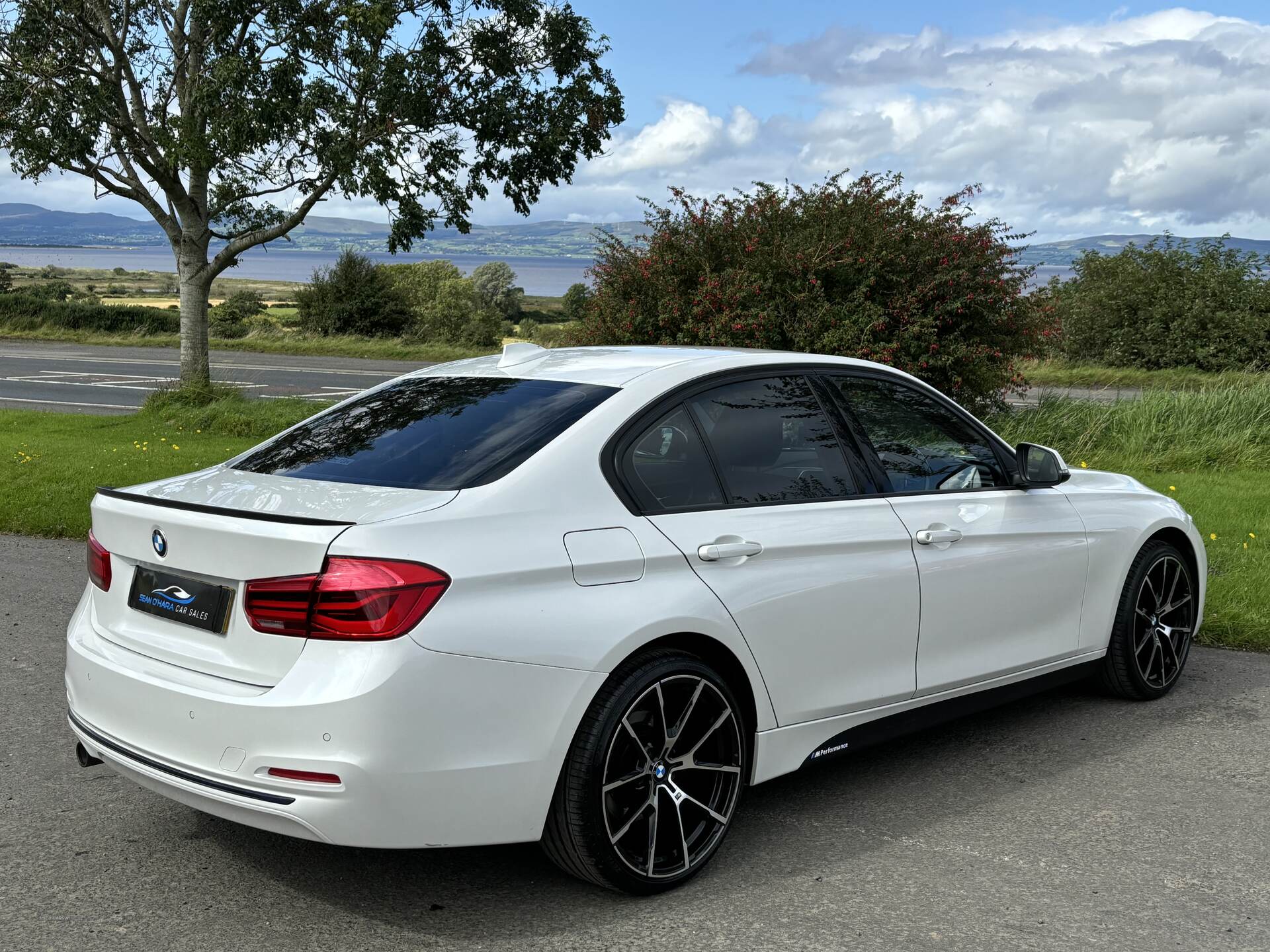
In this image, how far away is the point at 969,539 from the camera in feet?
15.3

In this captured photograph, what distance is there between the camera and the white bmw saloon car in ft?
10.6

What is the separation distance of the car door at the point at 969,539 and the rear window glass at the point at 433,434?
4.05 feet

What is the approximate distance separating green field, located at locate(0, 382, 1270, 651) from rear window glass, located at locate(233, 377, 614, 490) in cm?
455

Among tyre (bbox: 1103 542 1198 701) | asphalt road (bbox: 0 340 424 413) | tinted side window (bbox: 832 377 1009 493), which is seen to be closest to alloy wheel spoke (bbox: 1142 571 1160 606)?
tyre (bbox: 1103 542 1198 701)

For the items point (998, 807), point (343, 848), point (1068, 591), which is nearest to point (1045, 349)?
point (1068, 591)

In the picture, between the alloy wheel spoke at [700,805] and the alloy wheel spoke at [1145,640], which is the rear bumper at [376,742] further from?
the alloy wheel spoke at [1145,640]

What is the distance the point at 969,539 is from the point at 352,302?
36867 mm

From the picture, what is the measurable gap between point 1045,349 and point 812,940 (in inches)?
481

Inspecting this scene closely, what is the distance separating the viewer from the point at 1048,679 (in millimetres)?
5121

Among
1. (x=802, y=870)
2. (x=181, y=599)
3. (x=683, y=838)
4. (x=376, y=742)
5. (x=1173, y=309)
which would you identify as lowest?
(x=802, y=870)

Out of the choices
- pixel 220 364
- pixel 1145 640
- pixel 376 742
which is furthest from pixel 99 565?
pixel 220 364

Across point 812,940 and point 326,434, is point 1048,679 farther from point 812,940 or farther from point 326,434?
point 326,434

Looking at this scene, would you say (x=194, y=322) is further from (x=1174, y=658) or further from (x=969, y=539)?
(x=969, y=539)

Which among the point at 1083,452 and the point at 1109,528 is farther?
the point at 1083,452
